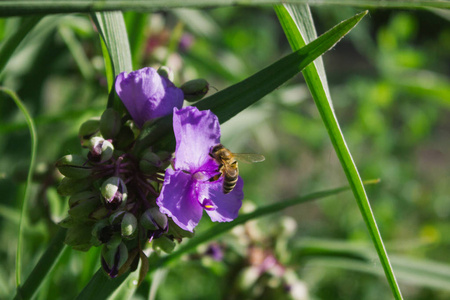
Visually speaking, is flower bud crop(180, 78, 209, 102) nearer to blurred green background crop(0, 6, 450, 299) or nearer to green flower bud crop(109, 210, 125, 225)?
green flower bud crop(109, 210, 125, 225)

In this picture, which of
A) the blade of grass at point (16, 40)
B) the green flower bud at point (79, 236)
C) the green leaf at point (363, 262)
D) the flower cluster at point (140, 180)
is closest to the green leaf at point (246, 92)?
the flower cluster at point (140, 180)

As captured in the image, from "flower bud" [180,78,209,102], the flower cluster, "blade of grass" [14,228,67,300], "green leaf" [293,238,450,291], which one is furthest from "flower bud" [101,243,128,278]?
"green leaf" [293,238,450,291]

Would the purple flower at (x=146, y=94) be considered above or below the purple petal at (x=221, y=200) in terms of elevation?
above

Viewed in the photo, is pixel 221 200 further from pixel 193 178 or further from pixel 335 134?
pixel 335 134

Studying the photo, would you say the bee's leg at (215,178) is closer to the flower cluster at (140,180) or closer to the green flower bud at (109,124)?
the flower cluster at (140,180)

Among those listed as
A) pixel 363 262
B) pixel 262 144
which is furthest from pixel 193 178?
pixel 262 144

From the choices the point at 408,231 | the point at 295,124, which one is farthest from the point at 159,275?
the point at 408,231
